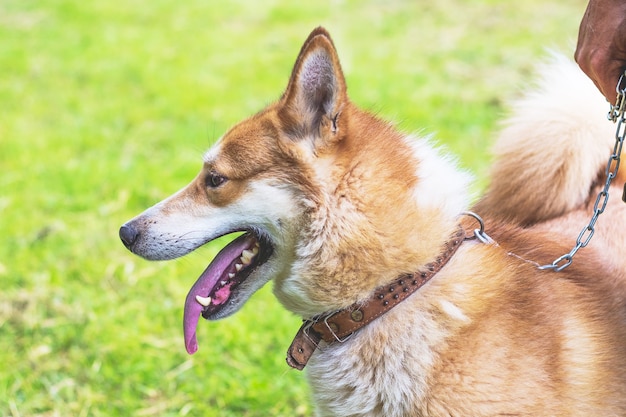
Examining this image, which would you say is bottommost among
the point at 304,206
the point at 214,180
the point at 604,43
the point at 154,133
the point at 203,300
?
the point at 154,133

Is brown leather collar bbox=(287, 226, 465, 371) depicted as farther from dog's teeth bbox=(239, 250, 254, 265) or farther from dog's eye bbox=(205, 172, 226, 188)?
dog's eye bbox=(205, 172, 226, 188)

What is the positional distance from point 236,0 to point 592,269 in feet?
28.1

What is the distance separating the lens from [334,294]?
2.17m

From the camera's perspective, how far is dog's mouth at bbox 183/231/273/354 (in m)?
2.35

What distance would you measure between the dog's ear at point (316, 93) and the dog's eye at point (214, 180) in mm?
281

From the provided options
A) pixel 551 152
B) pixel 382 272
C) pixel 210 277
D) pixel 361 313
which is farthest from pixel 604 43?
pixel 210 277

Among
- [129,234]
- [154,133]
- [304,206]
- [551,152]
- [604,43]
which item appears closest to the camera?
[604,43]

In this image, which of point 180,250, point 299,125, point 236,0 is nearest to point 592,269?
point 299,125

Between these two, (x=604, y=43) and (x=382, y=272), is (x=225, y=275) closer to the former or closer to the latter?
(x=382, y=272)

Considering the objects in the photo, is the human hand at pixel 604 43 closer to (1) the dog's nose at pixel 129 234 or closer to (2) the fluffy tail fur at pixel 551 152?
(2) the fluffy tail fur at pixel 551 152

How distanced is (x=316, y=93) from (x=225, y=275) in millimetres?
665

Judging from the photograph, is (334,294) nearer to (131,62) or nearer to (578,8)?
(131,62)

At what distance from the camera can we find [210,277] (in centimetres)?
235

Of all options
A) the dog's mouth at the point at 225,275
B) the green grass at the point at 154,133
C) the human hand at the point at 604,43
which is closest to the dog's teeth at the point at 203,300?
the dog's mouth at the point at 225,275
